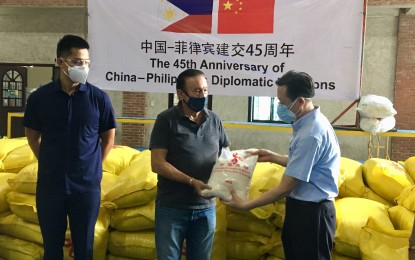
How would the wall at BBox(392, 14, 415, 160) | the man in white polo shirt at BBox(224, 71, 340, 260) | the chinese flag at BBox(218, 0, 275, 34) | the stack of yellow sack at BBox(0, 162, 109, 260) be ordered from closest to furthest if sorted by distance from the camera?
the man in white polo shirt at BBox(224, 71, 340, 260) → the stack of yellow sack at BBox(0, 162, 109, 260) → the chinese flag at BBox(218, 0, 275, 34) → the wall at BBox(392, 14, 415, 160)

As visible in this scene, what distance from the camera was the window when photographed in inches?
352

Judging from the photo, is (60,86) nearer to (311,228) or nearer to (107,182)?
(107,182)

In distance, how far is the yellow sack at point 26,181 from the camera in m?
2.72

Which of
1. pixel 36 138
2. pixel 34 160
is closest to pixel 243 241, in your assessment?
pixel 36 138

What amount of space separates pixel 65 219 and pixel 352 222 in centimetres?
152

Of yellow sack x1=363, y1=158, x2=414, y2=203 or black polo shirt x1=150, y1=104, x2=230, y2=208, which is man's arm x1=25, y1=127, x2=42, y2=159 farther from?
yellow sack x1=363, y1=158, x2=414, y2=203

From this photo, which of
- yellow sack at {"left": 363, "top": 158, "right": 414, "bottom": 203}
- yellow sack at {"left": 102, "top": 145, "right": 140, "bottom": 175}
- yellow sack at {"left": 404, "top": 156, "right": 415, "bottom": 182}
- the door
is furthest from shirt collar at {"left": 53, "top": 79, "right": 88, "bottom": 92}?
the door

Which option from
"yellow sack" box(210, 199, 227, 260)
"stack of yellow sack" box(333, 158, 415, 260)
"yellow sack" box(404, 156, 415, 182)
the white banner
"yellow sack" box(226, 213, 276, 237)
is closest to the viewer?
"stack of yellow sack" box(333, 158, 415, 260)

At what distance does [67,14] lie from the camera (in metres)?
9.39

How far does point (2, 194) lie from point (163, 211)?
57.4 inches

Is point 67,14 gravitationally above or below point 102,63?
above

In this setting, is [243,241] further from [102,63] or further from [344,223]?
[102,63]

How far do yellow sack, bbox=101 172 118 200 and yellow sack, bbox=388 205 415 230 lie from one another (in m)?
1.73

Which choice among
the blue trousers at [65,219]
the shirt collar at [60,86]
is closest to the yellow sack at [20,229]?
the blue trousers at [65,219]
